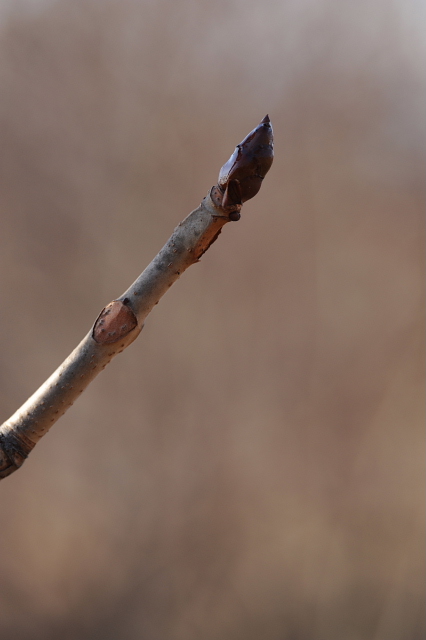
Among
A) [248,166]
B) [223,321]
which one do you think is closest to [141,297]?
[248,166]

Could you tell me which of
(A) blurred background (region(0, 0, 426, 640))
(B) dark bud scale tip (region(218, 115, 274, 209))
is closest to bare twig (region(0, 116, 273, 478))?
(B) dark bud scale tip (region(218, 115, 274, 209))

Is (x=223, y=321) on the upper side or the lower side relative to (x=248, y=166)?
upper

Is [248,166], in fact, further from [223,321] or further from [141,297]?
[223,321]

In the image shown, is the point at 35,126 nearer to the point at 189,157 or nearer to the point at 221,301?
the point at 189,157

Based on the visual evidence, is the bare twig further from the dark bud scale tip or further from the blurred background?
the blurred background

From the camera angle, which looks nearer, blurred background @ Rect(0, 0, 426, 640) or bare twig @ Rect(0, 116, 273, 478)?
bare twig @ Rect(0, 116, 273, 478)

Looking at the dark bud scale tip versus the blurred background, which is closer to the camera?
the dark bud scale tip

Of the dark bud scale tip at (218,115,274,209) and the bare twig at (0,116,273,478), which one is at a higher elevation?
the dark bud scale tip at (218,115,274,209)
